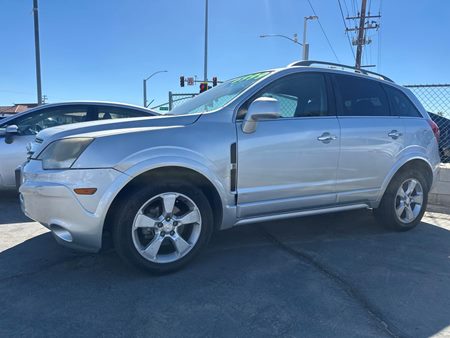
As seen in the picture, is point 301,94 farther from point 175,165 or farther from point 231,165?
point 175,165

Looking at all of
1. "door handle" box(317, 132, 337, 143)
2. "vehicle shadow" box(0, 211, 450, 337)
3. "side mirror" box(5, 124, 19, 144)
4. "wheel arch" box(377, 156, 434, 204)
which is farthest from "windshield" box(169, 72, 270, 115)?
"side mirror" box(5, 124, 19, 144)

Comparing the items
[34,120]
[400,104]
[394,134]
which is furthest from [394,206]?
[34,120]

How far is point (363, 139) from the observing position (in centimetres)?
404

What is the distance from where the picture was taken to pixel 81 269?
3264 millimetres

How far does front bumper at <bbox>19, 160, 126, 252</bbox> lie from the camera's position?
2826mm

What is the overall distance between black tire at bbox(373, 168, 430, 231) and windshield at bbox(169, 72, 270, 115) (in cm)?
203

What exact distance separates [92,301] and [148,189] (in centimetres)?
90

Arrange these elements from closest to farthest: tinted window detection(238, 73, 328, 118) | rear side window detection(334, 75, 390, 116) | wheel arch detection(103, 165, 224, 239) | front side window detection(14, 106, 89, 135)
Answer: wheel arch detection(103, 165, 224, 239) → tinted window detection(238, 73, 328, 118) → rear side window detection(334, 75, 390, 116) → front side window detection(14, 106, 89, 135)

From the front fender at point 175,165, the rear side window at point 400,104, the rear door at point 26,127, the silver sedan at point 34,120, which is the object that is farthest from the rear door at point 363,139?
the rear door at point 26,127

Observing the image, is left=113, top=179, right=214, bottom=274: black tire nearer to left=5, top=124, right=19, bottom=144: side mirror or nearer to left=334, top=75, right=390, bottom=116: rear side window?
left=334, top=75, right=390, bottom=116: rear side window

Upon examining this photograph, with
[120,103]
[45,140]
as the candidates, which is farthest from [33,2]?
[45,140]

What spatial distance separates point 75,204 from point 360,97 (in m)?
3.18

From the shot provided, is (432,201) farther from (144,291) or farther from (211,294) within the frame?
(144,291)

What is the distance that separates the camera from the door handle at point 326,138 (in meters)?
3.75
